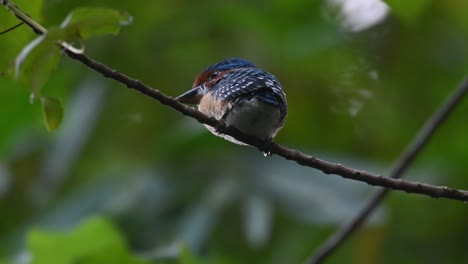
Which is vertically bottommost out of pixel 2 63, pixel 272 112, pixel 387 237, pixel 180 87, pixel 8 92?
pixel 387 237

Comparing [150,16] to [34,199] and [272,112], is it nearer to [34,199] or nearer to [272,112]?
[34,199]

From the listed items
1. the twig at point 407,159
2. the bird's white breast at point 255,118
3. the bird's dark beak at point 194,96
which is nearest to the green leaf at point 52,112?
the bird's white breast at point 255,118

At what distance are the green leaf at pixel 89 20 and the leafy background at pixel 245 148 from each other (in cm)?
246

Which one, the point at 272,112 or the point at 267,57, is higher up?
the point at 272,112

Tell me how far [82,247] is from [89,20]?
201cm

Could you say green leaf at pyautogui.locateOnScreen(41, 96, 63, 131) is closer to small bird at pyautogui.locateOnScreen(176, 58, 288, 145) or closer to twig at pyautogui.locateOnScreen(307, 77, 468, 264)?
small bird at pyautogui.locateOnScreen(176, 58, 288, 145)

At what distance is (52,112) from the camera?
6.93 feet

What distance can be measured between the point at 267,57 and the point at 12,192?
1.71 metres

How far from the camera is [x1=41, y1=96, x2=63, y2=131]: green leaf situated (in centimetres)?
211

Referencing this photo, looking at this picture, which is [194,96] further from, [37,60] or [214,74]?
[37,60]

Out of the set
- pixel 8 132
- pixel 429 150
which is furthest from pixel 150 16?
pixel 429 150

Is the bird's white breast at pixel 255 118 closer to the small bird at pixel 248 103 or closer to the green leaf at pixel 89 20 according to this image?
the small bird at pixel 248 103

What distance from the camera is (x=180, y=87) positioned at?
17.8ft

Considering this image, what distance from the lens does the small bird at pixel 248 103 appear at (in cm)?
287
